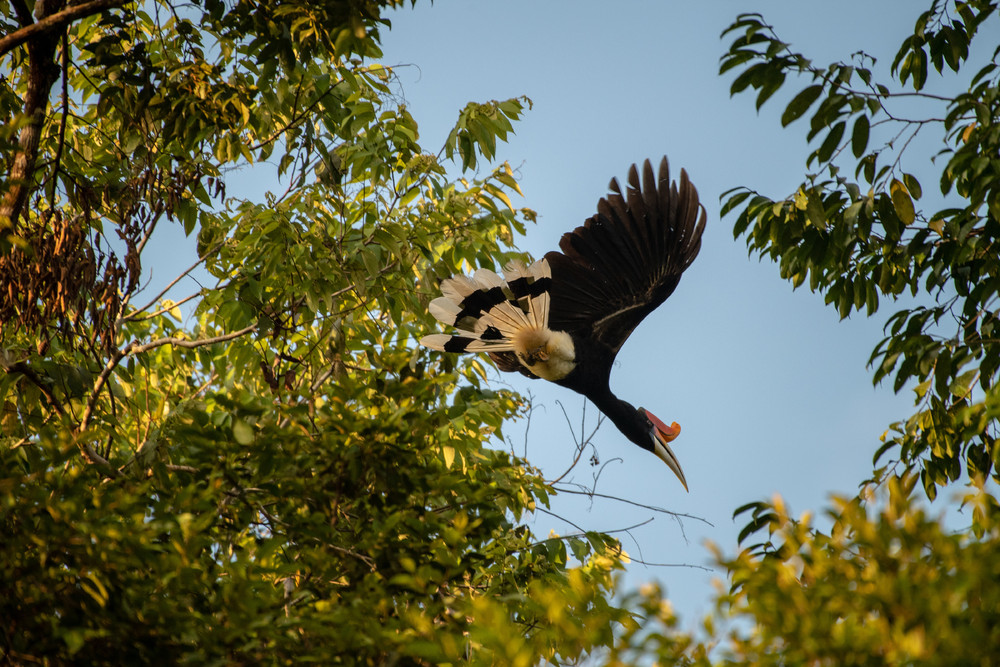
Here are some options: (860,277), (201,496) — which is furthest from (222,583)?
(860,277)

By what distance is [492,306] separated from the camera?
3.66m

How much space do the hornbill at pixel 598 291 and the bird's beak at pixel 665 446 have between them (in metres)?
0.35

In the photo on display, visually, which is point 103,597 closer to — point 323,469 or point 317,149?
point 323,469

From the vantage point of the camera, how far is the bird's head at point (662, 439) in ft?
14.0

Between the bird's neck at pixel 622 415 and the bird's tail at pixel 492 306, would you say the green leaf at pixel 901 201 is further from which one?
the bird's neck at pixel 622 415

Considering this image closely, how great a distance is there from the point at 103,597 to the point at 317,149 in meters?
2.29

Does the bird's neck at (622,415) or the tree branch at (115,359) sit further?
the bird's neck at (622,415)

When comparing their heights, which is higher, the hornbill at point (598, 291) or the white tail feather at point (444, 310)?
the hornbill at point (598, 291)

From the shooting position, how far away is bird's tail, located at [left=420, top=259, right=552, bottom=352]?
3404 millimetres

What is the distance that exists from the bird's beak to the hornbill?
1.13 feet

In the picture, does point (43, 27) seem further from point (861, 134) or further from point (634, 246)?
point (634, 246)

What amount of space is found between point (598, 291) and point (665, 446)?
0.91 meters

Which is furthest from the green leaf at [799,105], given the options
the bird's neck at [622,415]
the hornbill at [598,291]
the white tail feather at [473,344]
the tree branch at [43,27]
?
the tree branch at [43,27]

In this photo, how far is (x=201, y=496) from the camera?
5.07 ft
